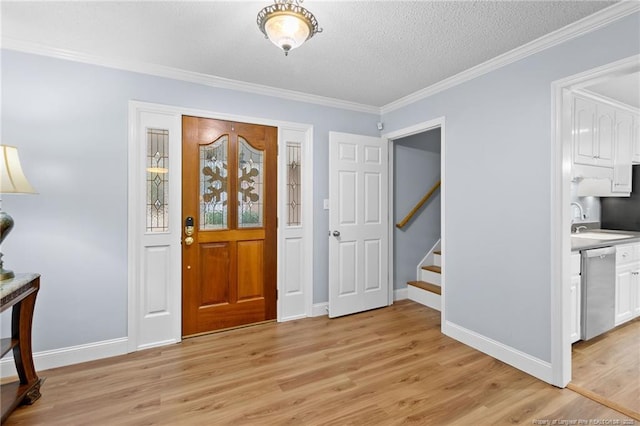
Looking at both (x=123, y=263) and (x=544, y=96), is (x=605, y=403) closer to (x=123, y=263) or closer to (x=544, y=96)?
(x=544, y=96)

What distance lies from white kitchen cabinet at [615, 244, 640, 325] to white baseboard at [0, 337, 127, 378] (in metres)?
4.47

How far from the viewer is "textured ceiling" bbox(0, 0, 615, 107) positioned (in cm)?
191

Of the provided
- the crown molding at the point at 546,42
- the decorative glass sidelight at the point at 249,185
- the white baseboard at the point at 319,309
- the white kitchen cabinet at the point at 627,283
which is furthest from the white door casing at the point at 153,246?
the white kitchen cabinet at the point at 627,283

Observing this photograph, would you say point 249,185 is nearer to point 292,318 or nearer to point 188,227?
point 188,227

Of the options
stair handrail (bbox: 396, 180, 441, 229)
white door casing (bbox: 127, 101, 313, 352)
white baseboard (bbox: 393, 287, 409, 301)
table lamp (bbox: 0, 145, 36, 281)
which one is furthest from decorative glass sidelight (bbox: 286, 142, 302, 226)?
table lamp (bbox: 0, 145, 36, 281)

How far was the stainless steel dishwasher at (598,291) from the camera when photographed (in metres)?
2.60

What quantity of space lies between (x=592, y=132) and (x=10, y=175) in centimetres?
468

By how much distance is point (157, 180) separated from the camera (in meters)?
2.80

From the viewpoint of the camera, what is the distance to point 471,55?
2.50m

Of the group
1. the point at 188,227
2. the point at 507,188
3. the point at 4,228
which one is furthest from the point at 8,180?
the point at 507,188

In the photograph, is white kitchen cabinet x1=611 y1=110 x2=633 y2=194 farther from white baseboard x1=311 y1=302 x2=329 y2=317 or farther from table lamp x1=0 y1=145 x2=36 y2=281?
table lamp x1=0 y1=145 x2=36 y2=281

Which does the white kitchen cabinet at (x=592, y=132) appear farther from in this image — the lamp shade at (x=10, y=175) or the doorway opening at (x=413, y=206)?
the lamp shade at (x=10, y=175)

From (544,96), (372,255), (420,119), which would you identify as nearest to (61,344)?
(372,255)

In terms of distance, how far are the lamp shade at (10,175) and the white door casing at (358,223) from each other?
2.48 metres
